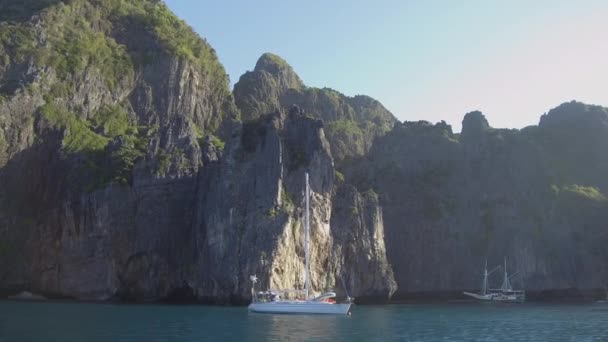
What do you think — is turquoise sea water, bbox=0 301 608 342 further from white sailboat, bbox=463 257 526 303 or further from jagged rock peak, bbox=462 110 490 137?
jagged rock peak, bbox=462 110 490 137

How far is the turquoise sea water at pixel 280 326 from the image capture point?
51.4 meters

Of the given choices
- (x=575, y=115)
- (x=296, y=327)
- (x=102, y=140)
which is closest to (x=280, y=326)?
(x=296, y=327)

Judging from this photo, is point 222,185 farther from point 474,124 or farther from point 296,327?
point 474,124

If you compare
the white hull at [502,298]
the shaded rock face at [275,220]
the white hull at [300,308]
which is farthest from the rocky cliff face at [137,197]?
the white hull at [502,298]

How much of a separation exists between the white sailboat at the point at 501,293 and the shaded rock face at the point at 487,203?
3058 mm

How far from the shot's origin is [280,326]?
61750mm

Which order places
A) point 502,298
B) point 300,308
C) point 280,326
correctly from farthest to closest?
point 502,298, point 300,308, point 280,326

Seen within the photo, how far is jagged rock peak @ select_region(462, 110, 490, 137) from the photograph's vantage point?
157 metres

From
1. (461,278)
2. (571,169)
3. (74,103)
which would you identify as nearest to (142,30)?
(74,103)

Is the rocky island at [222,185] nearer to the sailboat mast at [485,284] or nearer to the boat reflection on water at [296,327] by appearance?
the sailboat mast at [485,284]

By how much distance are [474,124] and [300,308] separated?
95484 millimetres

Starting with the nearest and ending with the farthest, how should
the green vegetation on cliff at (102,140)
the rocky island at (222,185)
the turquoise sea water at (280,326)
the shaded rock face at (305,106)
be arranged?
the turquoise sea water at (280,326)
the rocky island at (222,185)
the green vegetation on cliff at (102,140)
the shaded rock face at (305,106)

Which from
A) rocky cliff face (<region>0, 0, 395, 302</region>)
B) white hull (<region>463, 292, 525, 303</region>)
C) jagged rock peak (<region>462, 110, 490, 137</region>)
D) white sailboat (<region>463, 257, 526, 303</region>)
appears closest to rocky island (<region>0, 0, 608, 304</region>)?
rocky cliff face (<region>0, 0, 395, 302</region>)

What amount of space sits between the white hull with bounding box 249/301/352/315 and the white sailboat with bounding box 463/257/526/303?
176ft
